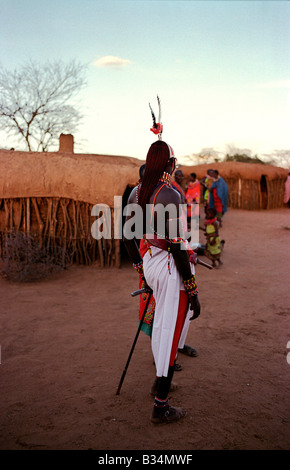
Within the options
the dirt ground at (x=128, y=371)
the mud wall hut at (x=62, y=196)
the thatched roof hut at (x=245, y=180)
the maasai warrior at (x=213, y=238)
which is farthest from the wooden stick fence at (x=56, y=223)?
the thatched roof hut at (x=245, y=180)

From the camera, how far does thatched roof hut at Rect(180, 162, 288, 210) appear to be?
15172 mm

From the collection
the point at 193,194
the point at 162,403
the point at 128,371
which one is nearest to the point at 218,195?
the point at 193,194

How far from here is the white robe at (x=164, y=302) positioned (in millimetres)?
2418

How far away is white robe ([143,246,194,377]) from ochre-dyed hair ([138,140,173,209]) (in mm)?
360

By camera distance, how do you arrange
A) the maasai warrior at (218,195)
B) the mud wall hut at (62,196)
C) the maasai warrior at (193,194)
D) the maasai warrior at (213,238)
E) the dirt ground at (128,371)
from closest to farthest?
1. the dirt ground at (128,371)
2. the mud wall hut at (62,196)
3. the maasai warrior at (213,238)
4. the maasai warrior at (193,194)
5. the maasai warrior at (218,195)

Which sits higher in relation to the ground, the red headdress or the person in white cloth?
the red headdress

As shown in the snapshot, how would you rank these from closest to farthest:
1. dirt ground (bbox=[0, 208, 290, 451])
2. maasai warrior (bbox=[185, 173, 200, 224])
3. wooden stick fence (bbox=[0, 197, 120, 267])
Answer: dirt ground (bbox=[0, 208, 290, 451]), wooden stick fence (bbox=[0, 197, 120, 267]), maasai warrior (bbox=[185, 173, 200, 224])

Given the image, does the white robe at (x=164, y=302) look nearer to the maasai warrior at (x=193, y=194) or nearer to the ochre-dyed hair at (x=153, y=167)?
the ochre-dyed hair at (x=153, y=167)

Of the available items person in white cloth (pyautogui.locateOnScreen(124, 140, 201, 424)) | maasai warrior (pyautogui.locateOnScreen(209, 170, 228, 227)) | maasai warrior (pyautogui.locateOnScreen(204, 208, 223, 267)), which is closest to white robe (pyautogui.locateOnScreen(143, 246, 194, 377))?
person in white cloth (pyautogui.locateOnScreen(124, 140, 201, 424))

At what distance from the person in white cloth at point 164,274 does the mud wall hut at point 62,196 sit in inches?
166

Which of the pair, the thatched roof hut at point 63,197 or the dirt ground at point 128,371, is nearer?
the dirt ground at point 128,371

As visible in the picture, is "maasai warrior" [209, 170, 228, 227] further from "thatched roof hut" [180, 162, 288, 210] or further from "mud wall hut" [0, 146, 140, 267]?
"thatched roof hut" [180, 162, 288, 210]

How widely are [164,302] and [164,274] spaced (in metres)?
0.18
